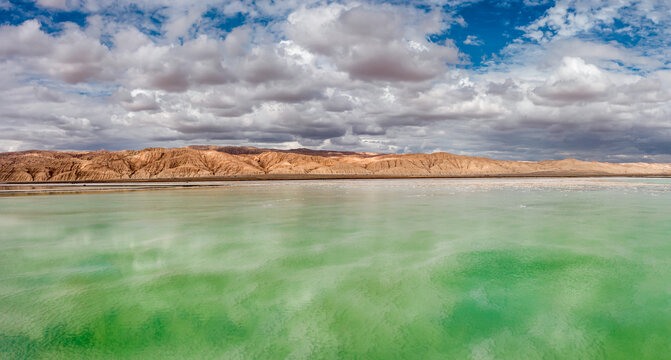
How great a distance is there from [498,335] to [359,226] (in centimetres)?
822

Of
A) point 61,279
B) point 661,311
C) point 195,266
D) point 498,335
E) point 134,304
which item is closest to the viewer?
point 498,335

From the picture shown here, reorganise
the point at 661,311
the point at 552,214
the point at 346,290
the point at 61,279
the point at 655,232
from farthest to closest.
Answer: the point at 552,214 < the point at 655,232 < the point at 61,279 < the point at 346,290 < the point at 661,311

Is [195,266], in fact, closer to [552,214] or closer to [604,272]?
[604,272]

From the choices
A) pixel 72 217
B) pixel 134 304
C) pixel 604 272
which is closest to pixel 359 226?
pixel 604 272

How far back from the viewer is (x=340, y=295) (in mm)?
5910

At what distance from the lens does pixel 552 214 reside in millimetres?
15594

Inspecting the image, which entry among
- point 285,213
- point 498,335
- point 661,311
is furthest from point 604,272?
point 285,213

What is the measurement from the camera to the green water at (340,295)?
14.3 ft

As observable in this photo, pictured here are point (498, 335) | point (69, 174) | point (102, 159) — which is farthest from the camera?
point (102, 159)

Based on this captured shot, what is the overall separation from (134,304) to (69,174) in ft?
531

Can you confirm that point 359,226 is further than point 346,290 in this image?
Yes

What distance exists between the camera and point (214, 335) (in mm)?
Answer: 4645

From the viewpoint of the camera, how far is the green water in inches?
172

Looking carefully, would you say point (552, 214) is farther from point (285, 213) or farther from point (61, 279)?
point (61, 279)
